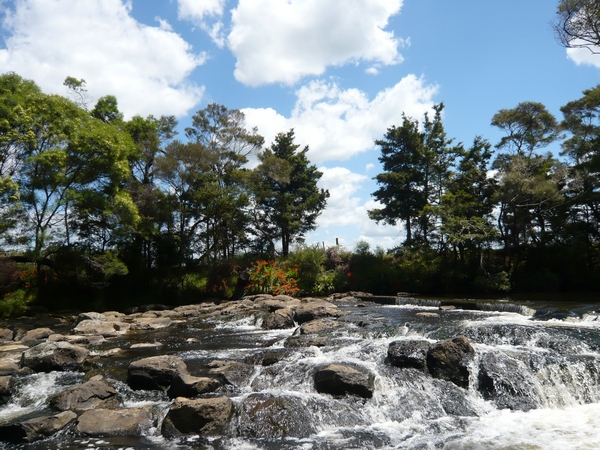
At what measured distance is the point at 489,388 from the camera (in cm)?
866

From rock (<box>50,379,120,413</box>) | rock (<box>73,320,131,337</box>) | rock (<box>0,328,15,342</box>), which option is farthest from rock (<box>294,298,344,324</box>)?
rock (<box>0,328,15,342</box>)

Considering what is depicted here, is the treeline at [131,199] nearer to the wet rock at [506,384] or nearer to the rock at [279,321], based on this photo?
the rock at [279,321]

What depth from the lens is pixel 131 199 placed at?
25047 millimetres

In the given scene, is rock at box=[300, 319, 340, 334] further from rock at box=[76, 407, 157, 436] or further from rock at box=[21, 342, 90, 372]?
rock at box=[76, 407, 157, 436]

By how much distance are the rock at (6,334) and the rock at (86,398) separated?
366 inches

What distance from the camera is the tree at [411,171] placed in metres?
31.8

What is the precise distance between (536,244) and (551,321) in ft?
54.1

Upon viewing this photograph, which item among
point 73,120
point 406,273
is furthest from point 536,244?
point 73,120

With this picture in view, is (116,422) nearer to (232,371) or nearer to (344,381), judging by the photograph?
(232,371)

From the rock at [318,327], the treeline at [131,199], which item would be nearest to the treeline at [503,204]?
the treeline at [131,199]

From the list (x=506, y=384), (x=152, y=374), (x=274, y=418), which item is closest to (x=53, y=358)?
(x=152, y=374)

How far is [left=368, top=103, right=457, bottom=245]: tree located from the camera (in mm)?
31844

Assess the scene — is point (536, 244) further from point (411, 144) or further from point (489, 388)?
point (489, 388)

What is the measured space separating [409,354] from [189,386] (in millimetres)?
4897
